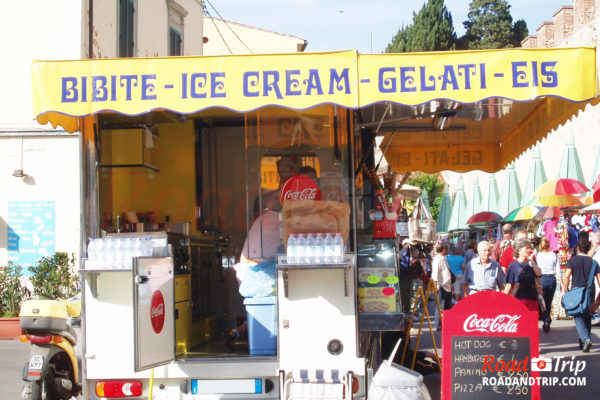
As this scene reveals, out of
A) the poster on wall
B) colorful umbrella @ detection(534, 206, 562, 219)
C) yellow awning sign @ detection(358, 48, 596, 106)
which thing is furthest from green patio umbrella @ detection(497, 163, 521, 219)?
yellow awning sign @ detection(358, 48, 596, 106)

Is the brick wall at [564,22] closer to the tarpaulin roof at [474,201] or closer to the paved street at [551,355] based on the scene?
the tarpaulin roof at [474,201]

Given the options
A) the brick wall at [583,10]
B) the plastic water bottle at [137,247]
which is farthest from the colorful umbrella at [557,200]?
the plastic water bottle at [137,247]

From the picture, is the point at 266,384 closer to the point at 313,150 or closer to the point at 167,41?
the point at 313,150

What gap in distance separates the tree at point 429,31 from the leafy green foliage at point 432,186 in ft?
58.8

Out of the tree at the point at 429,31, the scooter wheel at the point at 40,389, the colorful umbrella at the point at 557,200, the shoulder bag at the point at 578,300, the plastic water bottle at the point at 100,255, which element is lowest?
the scooter wheel at the point at 40,389

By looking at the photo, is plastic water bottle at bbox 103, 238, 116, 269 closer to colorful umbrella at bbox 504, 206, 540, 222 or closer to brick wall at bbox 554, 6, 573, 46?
colorful umbrella at bbox 504, 206, 540, 222

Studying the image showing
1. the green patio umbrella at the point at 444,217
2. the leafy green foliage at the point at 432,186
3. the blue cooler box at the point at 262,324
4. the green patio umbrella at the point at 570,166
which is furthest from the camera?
the leafy green foliage at the point at 432,186

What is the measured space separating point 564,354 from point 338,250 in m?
6.73

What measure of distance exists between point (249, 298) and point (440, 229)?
87.9ft

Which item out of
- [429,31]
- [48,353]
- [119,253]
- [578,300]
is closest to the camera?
[119,253]

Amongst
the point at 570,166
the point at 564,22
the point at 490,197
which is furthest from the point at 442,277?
the point at 490,197

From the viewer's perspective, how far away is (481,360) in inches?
220

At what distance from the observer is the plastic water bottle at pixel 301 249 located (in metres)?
5.30

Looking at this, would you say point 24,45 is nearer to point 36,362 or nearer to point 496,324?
point 36,362
